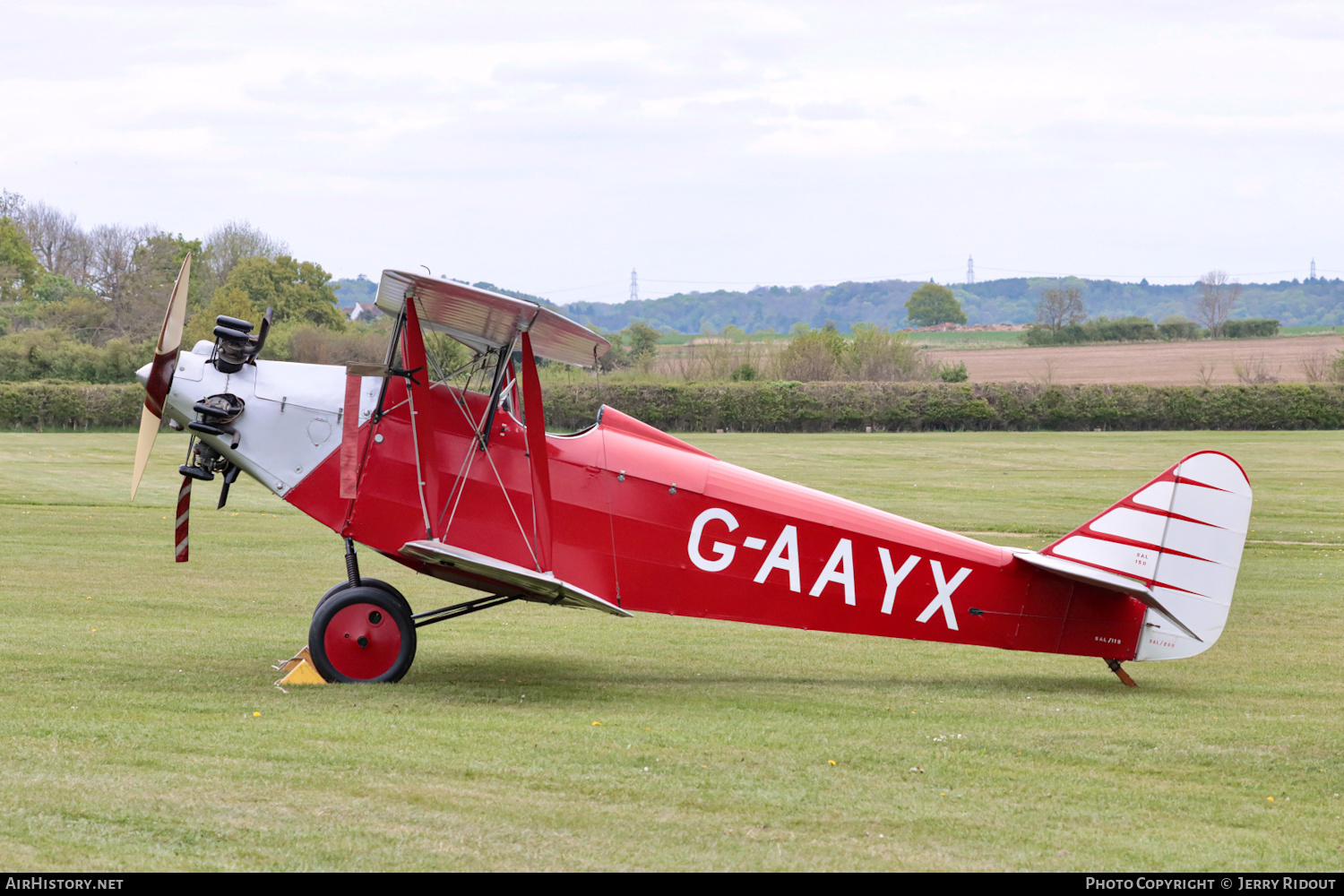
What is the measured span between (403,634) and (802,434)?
4718 cm

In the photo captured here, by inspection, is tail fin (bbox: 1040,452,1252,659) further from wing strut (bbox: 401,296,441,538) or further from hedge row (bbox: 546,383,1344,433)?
hedge row (bbox: 546,383,1344,433)

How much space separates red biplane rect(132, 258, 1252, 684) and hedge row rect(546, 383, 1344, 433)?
45.9m

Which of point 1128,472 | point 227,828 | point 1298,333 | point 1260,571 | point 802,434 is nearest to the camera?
point 227,828

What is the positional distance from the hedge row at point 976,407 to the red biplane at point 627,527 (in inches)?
1808

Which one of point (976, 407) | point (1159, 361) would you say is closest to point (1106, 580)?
point (976, 407)

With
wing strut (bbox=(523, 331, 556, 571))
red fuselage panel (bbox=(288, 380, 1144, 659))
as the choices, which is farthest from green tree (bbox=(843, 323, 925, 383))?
wing strut (bbox=(523, 331, 556, 571))

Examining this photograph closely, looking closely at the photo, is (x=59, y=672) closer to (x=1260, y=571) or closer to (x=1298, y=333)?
(x=1260, y=571)

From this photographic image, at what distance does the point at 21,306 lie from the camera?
237ft

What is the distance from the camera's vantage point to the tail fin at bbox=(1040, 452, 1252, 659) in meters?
9.42

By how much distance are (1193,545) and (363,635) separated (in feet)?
21.1

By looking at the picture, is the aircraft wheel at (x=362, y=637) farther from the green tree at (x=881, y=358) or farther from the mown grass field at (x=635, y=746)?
the green tree at (x=881, y=358)

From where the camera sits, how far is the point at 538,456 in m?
8.85

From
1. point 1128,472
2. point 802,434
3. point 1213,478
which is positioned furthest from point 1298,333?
point 1213,478

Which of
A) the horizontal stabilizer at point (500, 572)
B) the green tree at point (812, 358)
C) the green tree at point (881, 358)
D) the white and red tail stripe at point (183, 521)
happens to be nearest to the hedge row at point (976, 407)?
the green tree at point (812, 358)
